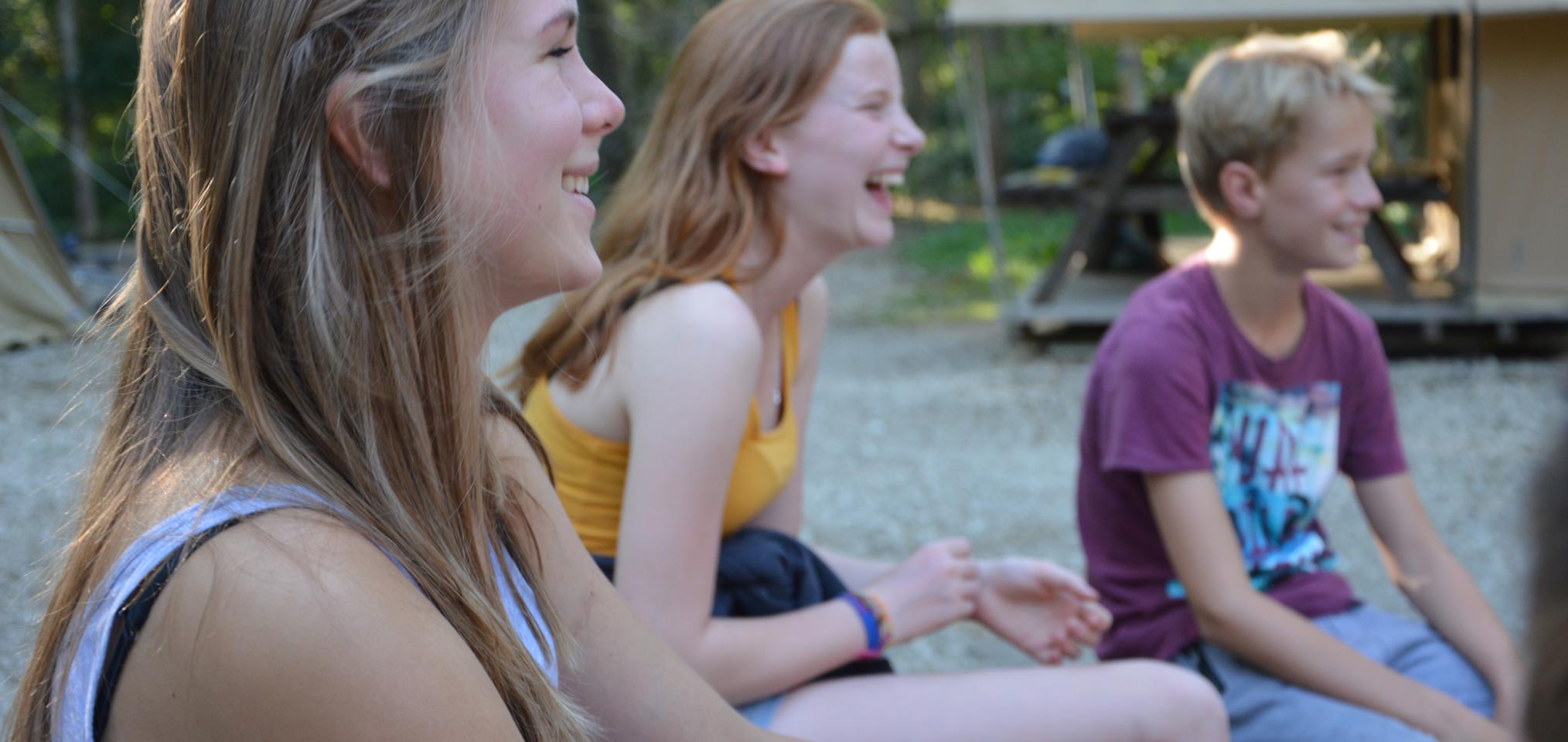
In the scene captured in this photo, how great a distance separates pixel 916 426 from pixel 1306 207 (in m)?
4.52

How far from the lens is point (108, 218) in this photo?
1864 centimetres

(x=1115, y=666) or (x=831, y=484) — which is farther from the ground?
(x=1115, y=666)

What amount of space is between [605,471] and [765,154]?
1.90 feet

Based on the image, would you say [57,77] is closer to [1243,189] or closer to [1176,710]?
[1243,189]

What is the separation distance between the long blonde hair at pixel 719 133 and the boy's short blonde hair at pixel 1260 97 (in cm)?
81

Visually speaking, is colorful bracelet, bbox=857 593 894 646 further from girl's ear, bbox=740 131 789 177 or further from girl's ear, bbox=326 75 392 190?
girl's ear, bbox=326 75 392 190

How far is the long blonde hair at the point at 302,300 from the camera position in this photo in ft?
3.59

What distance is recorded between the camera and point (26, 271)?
8.97 metres

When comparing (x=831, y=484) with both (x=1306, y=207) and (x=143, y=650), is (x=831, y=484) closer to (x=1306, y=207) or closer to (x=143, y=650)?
(x=1306, y=207)

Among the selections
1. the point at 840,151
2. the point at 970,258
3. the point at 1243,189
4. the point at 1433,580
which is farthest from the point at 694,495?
the point at 970,258

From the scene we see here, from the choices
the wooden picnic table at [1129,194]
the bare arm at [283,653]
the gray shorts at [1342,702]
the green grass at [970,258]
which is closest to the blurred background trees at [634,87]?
the green grass at [970,258]

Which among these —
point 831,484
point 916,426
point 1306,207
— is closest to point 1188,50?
point 916,426

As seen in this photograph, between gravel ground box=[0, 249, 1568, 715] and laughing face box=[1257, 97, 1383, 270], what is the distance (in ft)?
3.64

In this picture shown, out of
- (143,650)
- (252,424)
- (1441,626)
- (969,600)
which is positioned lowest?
(1441,626)
